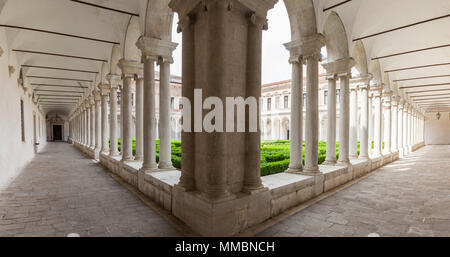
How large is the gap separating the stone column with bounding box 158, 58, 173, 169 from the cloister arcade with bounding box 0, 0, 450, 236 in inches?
1.1

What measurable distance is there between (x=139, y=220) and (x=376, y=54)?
12135 millimetres

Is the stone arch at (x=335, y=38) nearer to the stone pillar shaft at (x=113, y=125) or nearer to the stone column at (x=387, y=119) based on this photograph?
the stone column at (x=387, y=119)

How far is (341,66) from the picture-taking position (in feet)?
25.5

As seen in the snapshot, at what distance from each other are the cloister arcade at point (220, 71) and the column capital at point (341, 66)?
0.03 metres

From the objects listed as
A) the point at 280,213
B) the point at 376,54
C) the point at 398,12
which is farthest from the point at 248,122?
the point at 376,54

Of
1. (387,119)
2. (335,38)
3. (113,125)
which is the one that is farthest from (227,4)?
(387,119)

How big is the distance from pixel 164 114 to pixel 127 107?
106 inches

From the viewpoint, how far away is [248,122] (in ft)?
12.8

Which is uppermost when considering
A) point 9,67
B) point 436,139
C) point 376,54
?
point 376,54

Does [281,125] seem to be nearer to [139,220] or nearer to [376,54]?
[376,54]

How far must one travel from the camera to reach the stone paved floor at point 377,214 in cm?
392

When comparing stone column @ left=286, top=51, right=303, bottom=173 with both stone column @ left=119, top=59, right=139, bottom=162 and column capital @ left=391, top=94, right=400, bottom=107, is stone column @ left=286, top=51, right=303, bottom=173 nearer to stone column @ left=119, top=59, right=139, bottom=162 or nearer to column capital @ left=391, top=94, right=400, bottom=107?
stone column @ left=119, top=59, right=139, bottom=162

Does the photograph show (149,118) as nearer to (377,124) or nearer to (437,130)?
(377,124)
